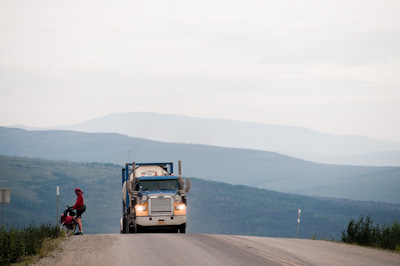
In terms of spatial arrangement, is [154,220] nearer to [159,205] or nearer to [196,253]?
[159,205]

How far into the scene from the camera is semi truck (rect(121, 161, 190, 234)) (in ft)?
94.4

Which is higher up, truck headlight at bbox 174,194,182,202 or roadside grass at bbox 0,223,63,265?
truck headlight at bbox 174,194,182,202

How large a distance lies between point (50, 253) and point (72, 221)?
691 cm

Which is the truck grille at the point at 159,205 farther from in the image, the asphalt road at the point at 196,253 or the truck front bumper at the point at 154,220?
the asphalt road at the point at 196,253

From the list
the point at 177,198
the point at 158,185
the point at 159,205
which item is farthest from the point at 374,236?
the point at 158,185

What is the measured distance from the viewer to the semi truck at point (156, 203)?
28.8m

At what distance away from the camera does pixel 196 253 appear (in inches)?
739

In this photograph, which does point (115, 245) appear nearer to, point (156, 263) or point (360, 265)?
point (156, 263)

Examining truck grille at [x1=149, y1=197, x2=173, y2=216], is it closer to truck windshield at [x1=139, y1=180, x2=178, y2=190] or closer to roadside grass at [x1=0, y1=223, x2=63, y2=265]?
truck windshield at [x1=139, y1=180, x2=178, y2=190]

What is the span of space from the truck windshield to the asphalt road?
5.63 meters

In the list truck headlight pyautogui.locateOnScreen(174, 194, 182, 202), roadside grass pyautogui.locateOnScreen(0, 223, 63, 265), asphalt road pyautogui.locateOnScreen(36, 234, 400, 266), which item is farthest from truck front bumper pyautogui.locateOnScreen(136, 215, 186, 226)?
roadside grass pyautogui.locateOnScreen(0, 223, 63, 265)

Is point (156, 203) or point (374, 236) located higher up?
point (156, 203)

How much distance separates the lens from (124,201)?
106 feet

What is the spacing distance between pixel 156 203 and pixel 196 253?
33.4 ft
